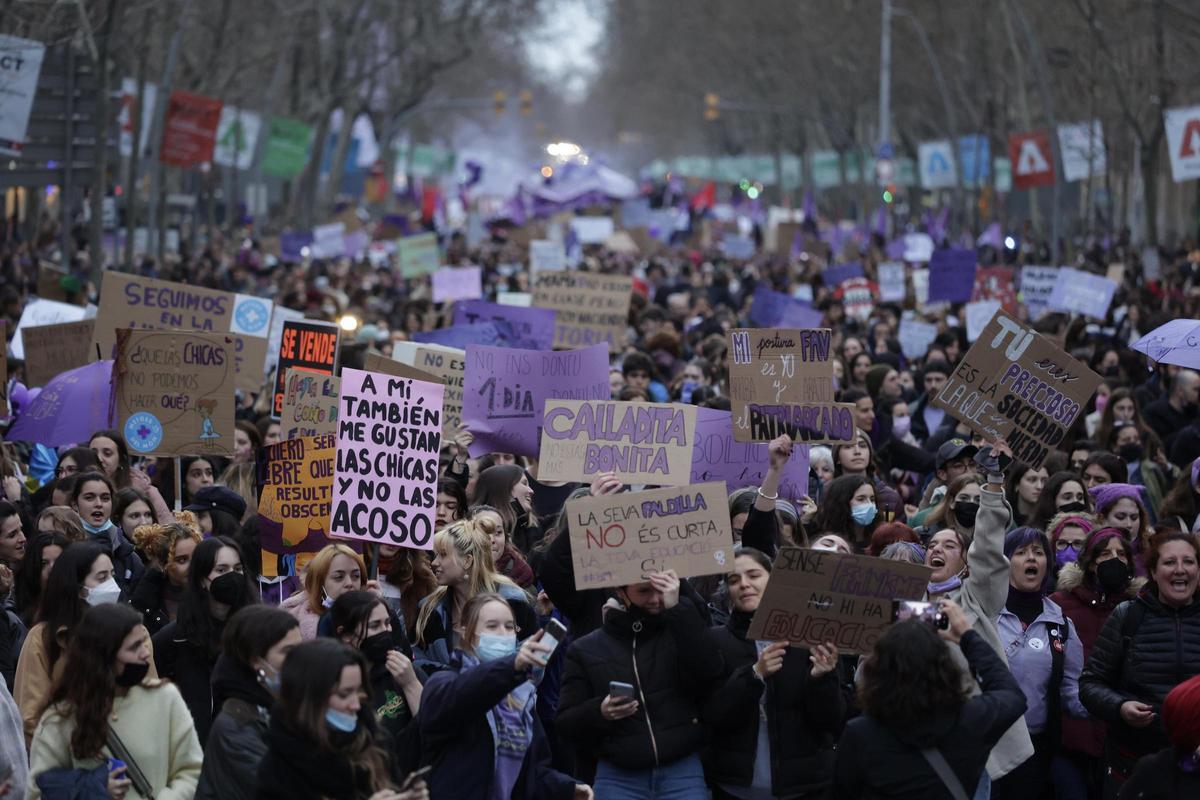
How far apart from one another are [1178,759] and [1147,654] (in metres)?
1.27

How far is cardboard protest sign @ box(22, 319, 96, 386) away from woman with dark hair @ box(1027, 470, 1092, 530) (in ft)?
21.6

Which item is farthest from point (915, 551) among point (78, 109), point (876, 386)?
point (78, 109)

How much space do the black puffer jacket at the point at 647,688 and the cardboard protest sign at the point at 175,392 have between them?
4.39 metres

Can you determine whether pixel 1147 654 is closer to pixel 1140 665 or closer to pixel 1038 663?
pixel 1140 665

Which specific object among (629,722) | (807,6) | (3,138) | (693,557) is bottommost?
(629,722)

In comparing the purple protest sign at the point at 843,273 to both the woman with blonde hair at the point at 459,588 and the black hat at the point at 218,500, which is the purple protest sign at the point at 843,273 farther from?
the woman with blonde hair at the point at 459,588

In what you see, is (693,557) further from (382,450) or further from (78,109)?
(78,109)

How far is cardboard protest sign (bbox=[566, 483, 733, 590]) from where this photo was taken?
6219 millimetres

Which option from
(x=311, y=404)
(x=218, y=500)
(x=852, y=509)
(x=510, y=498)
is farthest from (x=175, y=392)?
(x=852, y=509)

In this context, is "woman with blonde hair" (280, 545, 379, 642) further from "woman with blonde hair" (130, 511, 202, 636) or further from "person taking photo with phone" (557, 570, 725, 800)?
"person taking photo with phone" (557, 570, 725, 800)

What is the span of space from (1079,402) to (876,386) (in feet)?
17.9

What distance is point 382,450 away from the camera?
7949mm

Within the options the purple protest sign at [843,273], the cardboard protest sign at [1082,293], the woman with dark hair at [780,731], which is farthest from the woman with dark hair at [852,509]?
the purple protest sign at [843,273]

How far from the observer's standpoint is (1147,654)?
6582 millimetres
